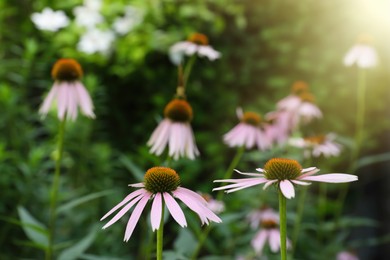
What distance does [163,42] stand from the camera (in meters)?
3.47

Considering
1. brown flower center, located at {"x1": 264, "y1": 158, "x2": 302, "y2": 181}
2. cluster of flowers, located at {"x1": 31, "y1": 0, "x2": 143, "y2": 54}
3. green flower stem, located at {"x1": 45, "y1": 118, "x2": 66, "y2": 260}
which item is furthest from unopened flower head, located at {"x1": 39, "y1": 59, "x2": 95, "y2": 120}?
cluster of flowers, located at {"x1": 31, "y1": 0, "x2": 143, "y2": 54}

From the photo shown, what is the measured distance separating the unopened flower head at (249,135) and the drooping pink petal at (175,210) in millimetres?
988

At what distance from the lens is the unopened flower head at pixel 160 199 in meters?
0.88

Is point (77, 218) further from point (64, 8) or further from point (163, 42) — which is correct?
point (64, 8)

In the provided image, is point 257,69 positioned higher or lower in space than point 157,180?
higher

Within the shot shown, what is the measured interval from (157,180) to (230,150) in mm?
2851

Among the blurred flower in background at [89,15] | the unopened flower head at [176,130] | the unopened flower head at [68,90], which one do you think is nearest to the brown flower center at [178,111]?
the unopened flower head at [176,130]

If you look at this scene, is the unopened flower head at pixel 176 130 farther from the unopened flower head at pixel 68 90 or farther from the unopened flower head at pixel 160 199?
the unopened flower head at pixel 160 199

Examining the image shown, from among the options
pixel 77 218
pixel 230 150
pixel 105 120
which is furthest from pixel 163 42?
pixel 77 218

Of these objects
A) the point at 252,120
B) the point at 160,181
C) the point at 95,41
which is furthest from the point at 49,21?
the point at 160,181

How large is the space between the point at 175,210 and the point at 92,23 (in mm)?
2606

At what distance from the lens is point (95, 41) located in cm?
326

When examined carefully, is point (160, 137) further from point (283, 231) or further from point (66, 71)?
point (283, 231)

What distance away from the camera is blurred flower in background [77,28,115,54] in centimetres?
322
